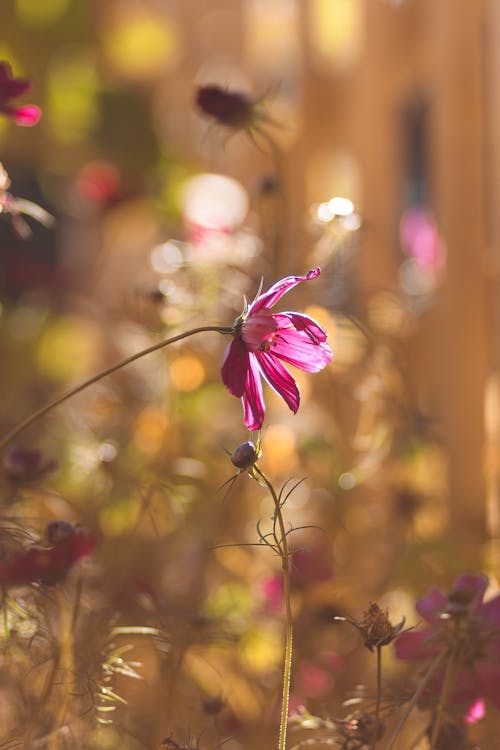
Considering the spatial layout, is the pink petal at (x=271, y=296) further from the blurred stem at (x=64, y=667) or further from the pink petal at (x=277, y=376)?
the blurred stem at (x=64, y=667)

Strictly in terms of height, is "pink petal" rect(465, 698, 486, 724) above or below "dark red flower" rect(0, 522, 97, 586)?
below

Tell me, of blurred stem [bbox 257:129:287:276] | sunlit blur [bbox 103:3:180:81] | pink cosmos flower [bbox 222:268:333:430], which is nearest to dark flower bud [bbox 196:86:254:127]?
blurred stem [bbox 257:129:287:276]

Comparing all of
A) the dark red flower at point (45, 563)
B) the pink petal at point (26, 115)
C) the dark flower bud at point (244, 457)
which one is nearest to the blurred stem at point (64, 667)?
the dark red flower at point (45, 563)

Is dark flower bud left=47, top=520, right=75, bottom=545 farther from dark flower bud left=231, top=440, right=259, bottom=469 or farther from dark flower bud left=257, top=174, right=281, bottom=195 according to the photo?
dark flower bud left=257, top=174, right=281, bottom=195

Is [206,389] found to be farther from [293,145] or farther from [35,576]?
[293,145]

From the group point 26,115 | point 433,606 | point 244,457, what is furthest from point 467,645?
point 26,115

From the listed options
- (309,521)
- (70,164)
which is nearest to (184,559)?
(309,521)
